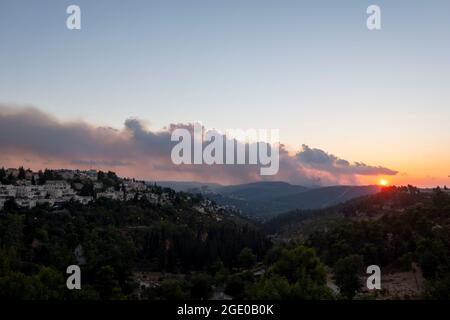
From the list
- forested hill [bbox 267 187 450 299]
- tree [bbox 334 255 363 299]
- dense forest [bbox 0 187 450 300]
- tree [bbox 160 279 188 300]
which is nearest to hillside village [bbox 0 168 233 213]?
dense forest [bbox 0 187 450 300]

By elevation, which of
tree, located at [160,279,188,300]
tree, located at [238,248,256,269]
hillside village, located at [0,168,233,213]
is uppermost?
hillside village, located at [0,168,233,213]

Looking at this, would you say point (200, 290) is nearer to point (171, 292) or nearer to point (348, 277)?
point (171, 292)

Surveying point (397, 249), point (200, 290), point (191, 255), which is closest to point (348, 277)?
point (200, 290)

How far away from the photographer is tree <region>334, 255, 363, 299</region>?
41947 mm

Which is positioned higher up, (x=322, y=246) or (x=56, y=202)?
(x=56, y=202)

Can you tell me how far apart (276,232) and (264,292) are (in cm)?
12689

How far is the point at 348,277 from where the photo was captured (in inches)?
1720

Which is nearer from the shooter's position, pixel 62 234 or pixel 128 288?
pixel 128 288

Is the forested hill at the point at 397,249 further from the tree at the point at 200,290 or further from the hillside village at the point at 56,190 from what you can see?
the hillside village at the point at 56,190

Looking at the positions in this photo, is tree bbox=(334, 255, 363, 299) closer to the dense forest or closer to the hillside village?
the dense forest

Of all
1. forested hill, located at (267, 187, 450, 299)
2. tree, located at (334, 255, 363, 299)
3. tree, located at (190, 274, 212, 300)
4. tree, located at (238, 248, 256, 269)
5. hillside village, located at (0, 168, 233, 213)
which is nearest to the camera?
tree, located at (334, 255, 363, 299)

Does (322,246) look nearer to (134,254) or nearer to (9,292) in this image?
(134,254)

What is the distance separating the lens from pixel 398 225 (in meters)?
74.0
